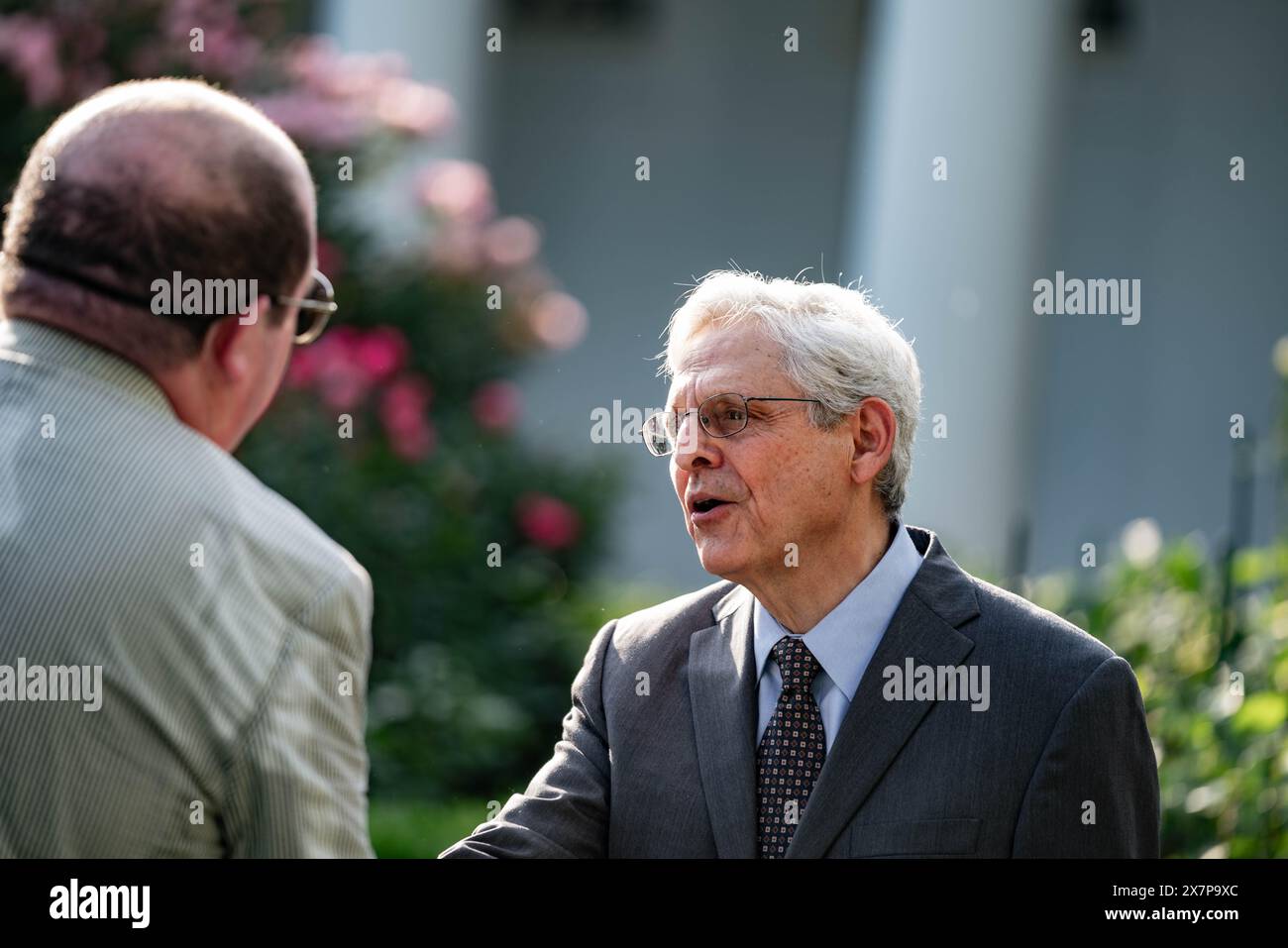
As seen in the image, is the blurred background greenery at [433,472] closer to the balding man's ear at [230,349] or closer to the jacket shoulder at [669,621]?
the jacket shoulder at [669,621]

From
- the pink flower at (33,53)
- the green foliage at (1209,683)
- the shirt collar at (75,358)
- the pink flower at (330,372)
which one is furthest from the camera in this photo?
the pink flower at (330,372)

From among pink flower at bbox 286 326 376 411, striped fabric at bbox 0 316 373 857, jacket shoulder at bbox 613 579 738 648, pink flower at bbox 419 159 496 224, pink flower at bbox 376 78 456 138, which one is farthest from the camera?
pink flower at bbox 419 159 496 224

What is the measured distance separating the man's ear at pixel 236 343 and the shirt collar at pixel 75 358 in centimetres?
10

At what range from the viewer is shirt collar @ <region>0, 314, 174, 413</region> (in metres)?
1.89

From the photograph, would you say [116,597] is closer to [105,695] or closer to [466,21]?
[105,695]

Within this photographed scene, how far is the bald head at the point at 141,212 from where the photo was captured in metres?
1.91

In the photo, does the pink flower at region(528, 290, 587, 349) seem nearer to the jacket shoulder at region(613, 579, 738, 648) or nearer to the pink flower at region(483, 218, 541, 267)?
the pink flower at region(483, 218, 541, 267)

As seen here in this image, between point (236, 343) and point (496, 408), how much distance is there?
449cm

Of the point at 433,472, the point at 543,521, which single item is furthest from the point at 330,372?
the point at 543,521

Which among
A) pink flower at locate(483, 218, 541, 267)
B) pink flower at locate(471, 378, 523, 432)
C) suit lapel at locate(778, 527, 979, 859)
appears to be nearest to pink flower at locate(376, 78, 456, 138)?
pink flower at locate(483, 218, 541, 267)

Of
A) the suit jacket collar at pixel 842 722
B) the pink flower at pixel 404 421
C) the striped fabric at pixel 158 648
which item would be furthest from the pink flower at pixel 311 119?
the striped fabric at pixel 158 648

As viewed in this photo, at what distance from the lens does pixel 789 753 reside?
2578mm

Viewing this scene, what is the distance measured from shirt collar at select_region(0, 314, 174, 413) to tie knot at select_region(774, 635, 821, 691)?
1157mm
